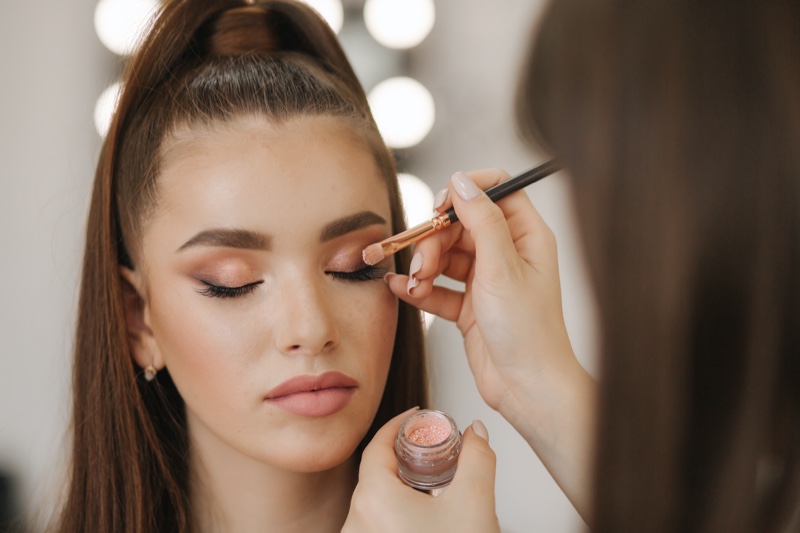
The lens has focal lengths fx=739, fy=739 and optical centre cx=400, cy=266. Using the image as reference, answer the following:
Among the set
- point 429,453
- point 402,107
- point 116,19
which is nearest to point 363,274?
point 429,453

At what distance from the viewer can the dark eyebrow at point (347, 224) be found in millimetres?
961

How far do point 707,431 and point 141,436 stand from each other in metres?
0.83

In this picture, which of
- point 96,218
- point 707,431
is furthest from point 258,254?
point 707,431

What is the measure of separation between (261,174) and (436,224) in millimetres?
239

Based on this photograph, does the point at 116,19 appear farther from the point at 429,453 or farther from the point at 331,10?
the point at 429,453

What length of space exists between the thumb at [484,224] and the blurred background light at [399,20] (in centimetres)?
72

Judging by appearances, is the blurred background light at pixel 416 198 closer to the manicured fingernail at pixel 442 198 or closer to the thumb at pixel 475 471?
the manicured fingernail at pixel 442 198

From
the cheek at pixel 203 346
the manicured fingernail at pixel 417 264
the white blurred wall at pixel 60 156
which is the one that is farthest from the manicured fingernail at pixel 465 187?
the white blurred wall at pixel 60 156

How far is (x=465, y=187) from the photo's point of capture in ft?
3.13

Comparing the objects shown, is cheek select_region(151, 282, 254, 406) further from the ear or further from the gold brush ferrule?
the gold brush ferrule

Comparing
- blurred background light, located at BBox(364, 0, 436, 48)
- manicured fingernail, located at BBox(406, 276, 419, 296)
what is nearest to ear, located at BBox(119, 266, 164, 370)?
manicured fingernail, located at BBox(406, 276, 419, 296)

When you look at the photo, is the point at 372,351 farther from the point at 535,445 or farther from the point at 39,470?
the point at 39,470

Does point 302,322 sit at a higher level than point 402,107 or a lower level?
lower

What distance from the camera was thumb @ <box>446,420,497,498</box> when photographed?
78cm
